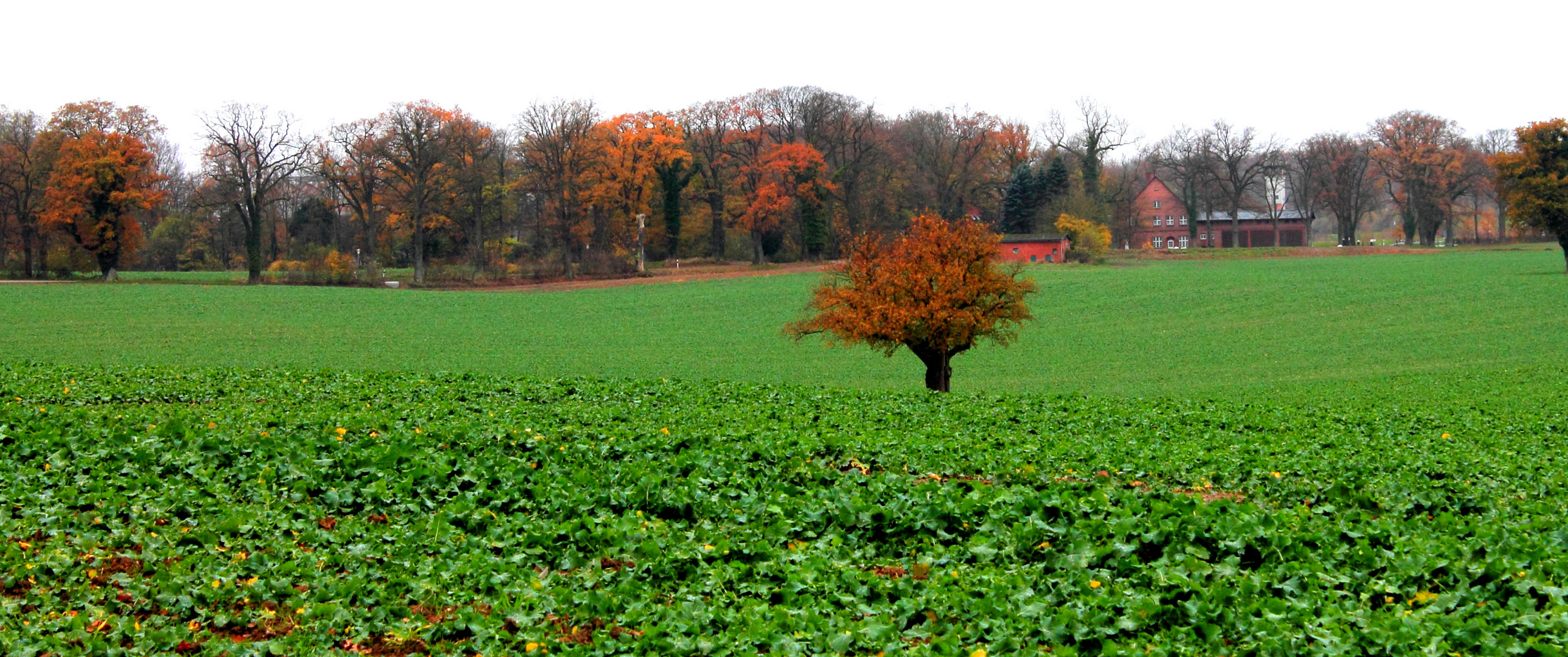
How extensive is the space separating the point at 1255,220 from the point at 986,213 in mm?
39721

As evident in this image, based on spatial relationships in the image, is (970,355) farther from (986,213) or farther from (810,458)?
(986,213)

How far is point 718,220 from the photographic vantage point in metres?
90.2

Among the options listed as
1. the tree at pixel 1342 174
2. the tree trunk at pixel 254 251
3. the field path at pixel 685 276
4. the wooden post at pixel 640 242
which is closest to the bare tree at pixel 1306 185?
the tree at pixel 1342 174

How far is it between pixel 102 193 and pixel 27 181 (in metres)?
6.63

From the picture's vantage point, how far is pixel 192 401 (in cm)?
1466

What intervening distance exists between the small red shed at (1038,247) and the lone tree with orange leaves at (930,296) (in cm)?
5914

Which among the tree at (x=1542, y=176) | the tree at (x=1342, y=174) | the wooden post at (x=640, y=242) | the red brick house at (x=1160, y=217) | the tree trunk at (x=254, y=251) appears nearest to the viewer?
the tree at (x=1542, y=176)

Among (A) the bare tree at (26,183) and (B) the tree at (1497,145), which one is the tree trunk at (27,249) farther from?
(B) the tree at (1497,145)

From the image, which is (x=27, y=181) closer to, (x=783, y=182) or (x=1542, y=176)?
(x=783, y=182)

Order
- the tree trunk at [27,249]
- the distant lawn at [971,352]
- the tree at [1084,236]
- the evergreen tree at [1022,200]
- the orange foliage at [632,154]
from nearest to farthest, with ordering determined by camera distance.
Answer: the distant lawn at [971,352], the tree trunk at [27,249], the orange foliage at [632,154], the tree at [1084,236], the evergreen tree at [1022,200]

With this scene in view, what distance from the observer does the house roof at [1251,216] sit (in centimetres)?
12225

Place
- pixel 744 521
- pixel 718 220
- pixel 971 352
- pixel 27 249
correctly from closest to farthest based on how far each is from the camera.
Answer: pixel 744 521 → pixel 971 352 → pixel 27 249 → pixel 718 220

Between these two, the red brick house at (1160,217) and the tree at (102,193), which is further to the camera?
the red brick house at (1160,217)

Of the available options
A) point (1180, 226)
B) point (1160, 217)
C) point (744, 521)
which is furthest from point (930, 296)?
point (1180, 226)
